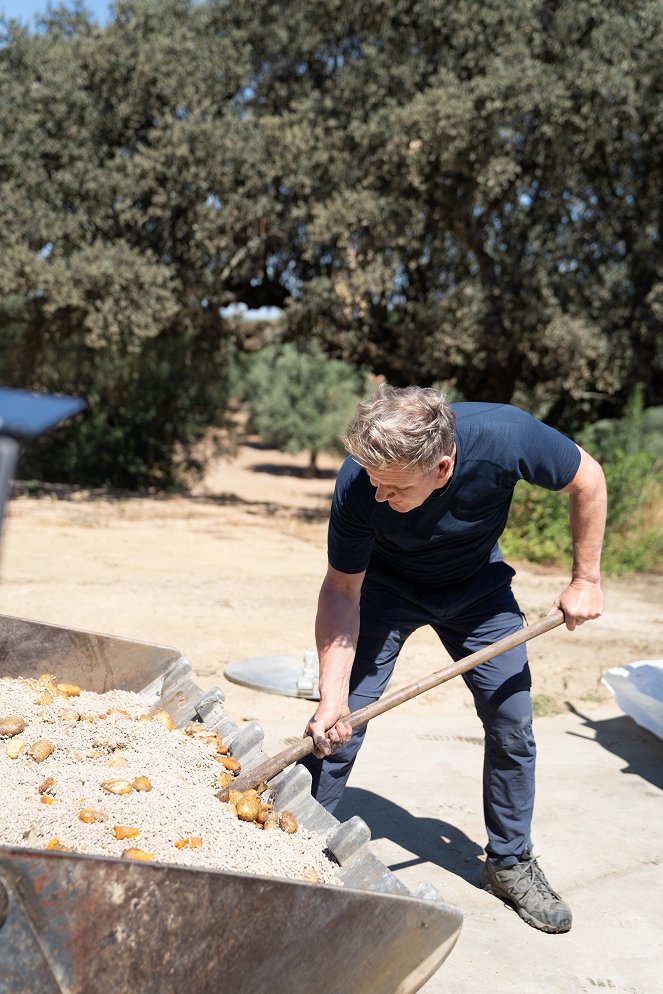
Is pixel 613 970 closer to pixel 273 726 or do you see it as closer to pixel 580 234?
pixel 273 726

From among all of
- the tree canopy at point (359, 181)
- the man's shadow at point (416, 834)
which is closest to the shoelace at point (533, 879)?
the man's shadow at point (416, 834)

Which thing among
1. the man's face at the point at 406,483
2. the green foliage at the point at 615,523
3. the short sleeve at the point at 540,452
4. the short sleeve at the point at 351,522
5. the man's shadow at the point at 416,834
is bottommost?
the man's shadow at the point at 416,834

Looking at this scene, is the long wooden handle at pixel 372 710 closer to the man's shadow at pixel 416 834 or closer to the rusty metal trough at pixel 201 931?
the rusty metal trough at pixel 201 931

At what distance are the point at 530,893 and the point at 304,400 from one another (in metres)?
20.9

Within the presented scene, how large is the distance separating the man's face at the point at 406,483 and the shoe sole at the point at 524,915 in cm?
123

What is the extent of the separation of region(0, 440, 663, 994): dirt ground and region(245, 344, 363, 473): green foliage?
11462mm

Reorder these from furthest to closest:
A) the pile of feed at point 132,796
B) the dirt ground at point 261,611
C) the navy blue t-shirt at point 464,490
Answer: the dirt ground at point 261,611 < the navy blue t-shirt at point 464,490 < the pile of feed at point 132,796

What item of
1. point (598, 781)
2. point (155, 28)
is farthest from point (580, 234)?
point (598, 781)

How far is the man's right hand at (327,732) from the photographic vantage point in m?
2.44

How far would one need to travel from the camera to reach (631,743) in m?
4.23

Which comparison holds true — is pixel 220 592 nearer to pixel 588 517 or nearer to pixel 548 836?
pixel 548 836

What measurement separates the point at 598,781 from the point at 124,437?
12713mm

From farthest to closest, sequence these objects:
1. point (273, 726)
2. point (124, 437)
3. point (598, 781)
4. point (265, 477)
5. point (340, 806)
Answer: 1. point (265, 477)
2. point (124, 437)
3. point (273, 726)
4. point (598, 781)
5. point (340, 806)

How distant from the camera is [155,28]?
11383mm
